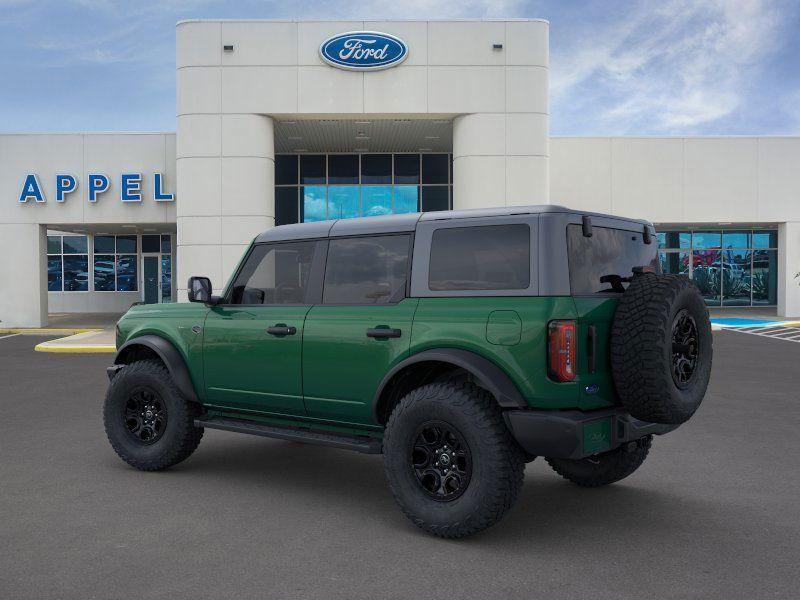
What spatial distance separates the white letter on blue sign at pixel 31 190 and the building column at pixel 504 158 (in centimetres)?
1384

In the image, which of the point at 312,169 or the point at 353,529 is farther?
the point at 312,169

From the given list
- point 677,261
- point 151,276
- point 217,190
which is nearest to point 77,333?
point 217,190

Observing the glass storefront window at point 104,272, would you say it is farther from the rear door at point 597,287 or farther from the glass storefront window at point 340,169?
the rear door at point 597,287

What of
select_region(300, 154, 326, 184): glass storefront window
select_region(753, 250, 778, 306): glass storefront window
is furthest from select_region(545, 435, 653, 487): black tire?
select_region(753, 250, 778, 306): glass storefront window

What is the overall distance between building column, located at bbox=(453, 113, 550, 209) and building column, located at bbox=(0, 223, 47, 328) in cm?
1440

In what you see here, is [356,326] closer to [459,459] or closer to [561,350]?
[459,459]

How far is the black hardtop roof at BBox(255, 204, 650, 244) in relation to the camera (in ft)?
15.1

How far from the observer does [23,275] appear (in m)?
24.3

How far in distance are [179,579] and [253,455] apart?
2.99 meters

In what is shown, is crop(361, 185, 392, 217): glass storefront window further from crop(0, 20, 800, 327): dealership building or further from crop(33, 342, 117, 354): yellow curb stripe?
crop(33, 342, 117, 354): yellow curb stripe

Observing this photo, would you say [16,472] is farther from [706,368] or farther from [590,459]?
[706,368]

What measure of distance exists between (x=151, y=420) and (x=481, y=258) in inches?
131

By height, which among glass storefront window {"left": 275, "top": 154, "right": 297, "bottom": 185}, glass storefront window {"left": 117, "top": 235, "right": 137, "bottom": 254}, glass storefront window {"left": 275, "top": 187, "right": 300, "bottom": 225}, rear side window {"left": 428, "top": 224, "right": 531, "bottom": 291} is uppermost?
glass storefront window {"left": 275, "top": 154, "right": 297, "bottom": 185}

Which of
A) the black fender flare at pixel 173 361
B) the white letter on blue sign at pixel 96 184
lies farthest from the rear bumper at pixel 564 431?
the white letter on blue sign at pixel 96 184
